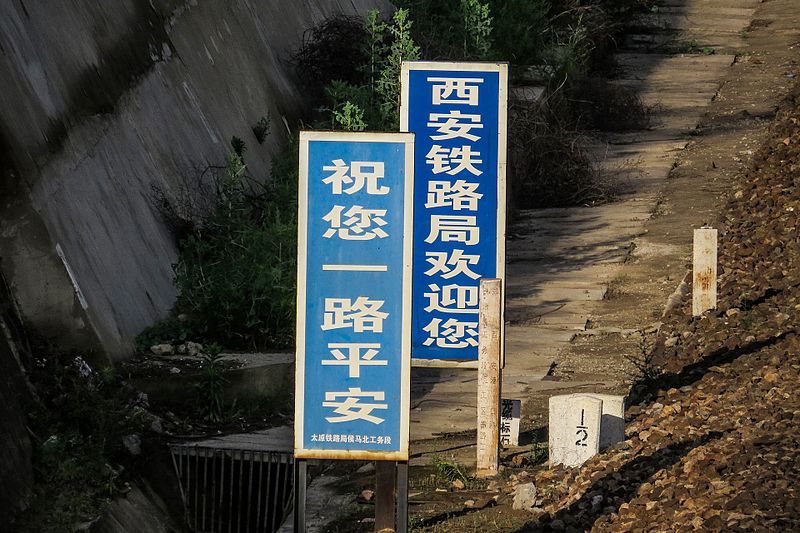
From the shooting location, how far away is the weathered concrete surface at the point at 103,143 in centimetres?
980

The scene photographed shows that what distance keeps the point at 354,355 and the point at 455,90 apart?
328cm

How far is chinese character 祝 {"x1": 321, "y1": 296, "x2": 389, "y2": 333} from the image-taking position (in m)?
7.25

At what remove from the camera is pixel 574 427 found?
9312 mm

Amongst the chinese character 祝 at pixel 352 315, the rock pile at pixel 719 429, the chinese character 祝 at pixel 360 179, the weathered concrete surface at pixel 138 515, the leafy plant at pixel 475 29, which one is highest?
the leafy plant at pixel 475 29

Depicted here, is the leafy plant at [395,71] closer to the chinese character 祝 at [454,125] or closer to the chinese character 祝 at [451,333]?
the chinese character 祝 at [454,125]

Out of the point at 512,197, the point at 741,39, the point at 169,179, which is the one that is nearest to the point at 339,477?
the point at 169,179

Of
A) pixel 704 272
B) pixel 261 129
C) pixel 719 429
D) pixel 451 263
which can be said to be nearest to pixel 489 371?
pixel 451 263

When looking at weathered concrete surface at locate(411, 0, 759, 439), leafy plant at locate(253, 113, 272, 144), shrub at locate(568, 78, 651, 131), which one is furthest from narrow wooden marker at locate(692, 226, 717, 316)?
shrub at locate(568, 78, 651, 131)

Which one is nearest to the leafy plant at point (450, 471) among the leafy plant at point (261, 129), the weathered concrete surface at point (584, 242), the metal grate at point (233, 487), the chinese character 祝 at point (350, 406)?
the weathered concrete surface at point (584, 242)

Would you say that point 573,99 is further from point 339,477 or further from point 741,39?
point 339,477

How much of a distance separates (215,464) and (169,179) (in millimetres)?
3295

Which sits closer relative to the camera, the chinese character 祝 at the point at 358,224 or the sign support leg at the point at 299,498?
the chinese character 祝 at the point at 358,224

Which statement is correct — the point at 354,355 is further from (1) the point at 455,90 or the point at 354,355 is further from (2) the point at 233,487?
(1) the point at 455,90

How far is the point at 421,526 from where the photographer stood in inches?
334
